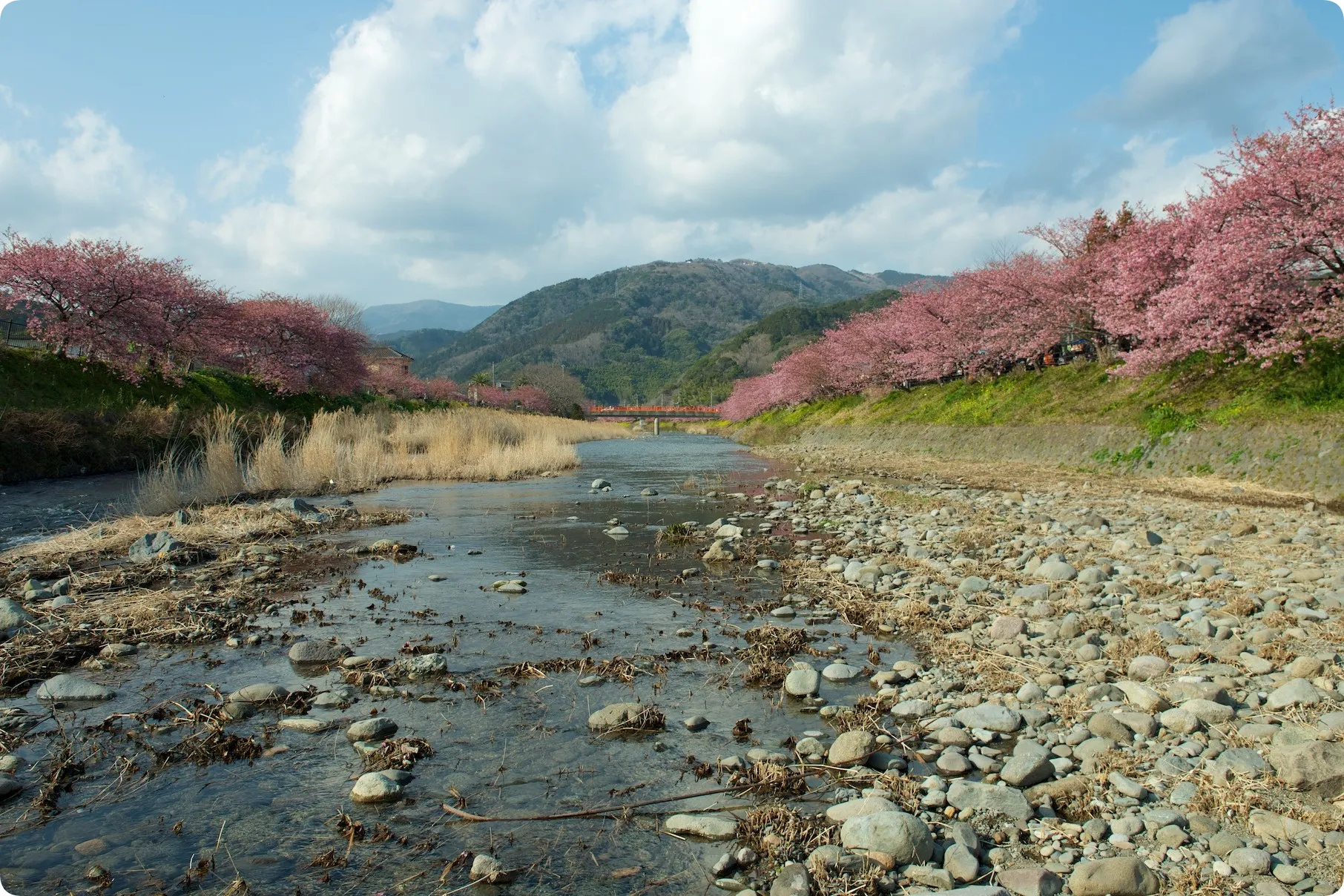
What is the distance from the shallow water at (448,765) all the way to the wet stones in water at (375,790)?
75 mm

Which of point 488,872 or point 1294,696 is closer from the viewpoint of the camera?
point 488,872

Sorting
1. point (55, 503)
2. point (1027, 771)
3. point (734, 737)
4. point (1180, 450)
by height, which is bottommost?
point (734, 737)

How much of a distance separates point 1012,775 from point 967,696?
4.30 feet

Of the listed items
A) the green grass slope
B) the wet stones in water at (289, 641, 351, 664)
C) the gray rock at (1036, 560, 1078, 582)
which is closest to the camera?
the wet stones in water at (289, 641, 351, 664)

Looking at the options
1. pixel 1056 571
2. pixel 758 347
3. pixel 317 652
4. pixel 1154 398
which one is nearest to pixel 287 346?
pixel 317 652

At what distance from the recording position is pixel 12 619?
22.6ft

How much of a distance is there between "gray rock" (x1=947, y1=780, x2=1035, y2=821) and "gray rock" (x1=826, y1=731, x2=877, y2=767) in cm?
57

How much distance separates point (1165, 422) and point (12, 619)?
24354mm

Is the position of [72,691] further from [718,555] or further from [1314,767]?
[1314,767]

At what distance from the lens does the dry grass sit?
54.2ft

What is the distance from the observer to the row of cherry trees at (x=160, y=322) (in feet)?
96.4

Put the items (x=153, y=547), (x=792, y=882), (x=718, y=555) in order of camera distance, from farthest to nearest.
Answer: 1. (x=718, y=555)
2. (x=153, y=547)
3. (x=792, y=882)

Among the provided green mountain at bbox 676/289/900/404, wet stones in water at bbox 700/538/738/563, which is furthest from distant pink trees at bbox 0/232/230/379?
green mountain at bbox 676/289/900/404

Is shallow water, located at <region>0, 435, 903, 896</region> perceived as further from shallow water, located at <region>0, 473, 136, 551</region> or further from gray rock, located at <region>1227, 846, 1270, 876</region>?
shallow water, located at <region>0, 473, 136, 551</region>
